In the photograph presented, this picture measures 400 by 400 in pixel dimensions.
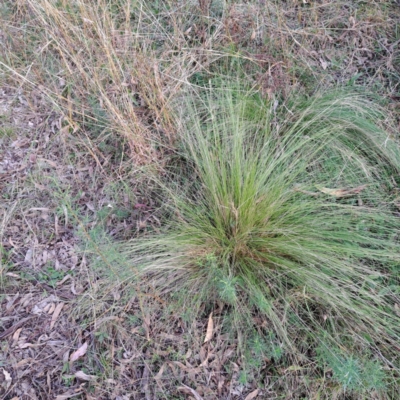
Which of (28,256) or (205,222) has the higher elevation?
(205,222)

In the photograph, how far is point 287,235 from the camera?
6.82ft

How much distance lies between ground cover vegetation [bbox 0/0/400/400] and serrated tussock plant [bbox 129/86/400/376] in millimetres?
13

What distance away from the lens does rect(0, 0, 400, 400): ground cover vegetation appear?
1966mm

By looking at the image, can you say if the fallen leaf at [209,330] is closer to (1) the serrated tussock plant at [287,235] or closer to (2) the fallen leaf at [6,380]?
(1) the serrated tussock plant at [287,235]

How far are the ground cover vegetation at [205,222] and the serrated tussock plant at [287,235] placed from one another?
0.04 feet

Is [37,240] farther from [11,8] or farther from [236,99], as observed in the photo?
[11,8]

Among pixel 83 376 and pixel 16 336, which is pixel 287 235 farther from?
pixel 16 336

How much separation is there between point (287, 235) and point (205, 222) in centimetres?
45

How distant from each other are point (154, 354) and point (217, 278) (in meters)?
0.48

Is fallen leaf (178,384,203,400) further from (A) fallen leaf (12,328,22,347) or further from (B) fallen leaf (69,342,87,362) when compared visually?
(A) fallen leaf (12,328,22,347)

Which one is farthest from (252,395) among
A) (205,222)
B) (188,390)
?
(205,222)

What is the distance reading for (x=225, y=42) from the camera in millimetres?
2969

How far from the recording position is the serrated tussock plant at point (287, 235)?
79.0 inches

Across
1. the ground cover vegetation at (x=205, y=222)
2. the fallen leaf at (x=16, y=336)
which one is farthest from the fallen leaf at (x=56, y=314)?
the fallen leaf at (x=16, y=336)
